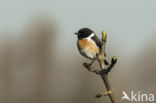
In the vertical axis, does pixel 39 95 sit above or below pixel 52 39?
below

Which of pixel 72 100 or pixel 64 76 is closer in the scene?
pixel 72 100

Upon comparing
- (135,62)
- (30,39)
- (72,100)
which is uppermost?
(30,39)

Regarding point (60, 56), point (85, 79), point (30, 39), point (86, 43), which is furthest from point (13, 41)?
point (86, 43)

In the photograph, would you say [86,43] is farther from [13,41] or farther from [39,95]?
[13,41]

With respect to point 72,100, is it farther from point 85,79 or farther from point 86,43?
point 86,43

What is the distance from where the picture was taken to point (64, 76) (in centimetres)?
1497

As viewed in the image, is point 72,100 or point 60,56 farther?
point 60,56

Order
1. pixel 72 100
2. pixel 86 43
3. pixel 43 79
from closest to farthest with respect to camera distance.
Answer: pixel 86 43 < pixel 72 100 < pixel 43 79

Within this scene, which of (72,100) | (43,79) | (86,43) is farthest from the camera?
(43,79)

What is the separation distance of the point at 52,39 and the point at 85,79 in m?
1.54

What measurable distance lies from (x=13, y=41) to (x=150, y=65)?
458cm

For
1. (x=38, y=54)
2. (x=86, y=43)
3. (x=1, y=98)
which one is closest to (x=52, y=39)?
(x=38, y=54)

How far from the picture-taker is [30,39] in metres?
14.9

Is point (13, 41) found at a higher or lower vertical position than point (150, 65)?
higher
